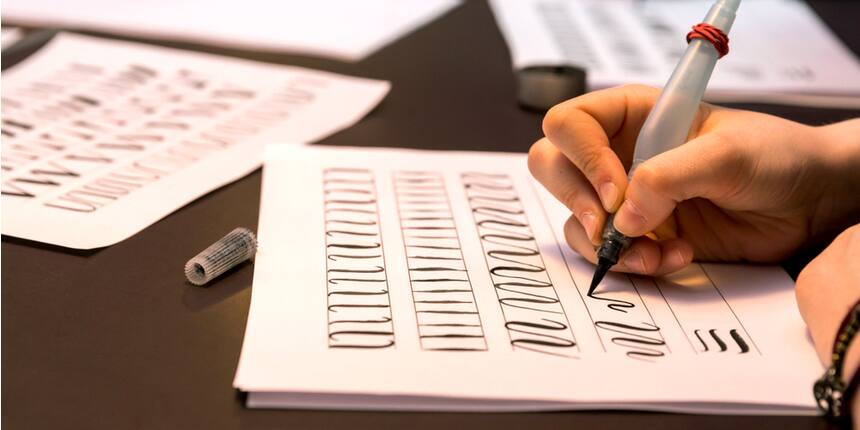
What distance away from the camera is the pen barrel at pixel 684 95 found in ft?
1.91

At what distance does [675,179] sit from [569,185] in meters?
0.09

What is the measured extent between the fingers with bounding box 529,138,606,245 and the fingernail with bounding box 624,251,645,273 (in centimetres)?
2

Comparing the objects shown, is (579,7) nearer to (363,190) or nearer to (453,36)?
(453,36)

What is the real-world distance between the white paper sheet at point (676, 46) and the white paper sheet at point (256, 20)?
0.16 m

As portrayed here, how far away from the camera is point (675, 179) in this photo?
0.56m

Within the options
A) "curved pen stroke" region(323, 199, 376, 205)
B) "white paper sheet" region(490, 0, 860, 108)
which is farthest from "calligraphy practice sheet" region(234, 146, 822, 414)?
"white paper sheet" region(490, 0, 860, 108)

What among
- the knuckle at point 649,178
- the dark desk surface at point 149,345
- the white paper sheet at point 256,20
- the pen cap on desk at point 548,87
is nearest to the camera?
the dark desk surface at point 149,345

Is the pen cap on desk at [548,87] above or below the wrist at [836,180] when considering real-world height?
above

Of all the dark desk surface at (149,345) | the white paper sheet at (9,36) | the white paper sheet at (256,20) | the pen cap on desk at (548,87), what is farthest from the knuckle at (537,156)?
the white paper sheet at (9,36)

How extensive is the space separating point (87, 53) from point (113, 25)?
0.46 ft

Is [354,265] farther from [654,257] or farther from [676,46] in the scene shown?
[676,46]

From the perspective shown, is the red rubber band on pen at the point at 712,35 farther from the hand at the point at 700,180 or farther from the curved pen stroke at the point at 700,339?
the curved pen stroke at the point at 700,339

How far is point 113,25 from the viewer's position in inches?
46.6

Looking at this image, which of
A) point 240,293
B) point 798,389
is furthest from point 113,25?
point 798,389
